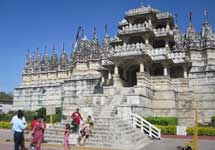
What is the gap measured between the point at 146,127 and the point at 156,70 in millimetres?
14116

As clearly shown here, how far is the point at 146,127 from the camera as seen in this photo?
77.7 feet

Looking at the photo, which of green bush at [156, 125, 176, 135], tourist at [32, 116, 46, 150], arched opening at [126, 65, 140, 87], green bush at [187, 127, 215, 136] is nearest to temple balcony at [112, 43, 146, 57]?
arched opening at [126, 65, 140, 87]

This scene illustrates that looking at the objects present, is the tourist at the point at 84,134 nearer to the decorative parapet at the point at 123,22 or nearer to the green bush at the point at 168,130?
the green bush at the point at 168,130

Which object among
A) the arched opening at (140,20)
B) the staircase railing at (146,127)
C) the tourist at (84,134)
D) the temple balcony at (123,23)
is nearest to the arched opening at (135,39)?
the arched opening at (140,20)

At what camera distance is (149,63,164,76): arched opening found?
117 feet

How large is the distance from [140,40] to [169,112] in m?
10.7

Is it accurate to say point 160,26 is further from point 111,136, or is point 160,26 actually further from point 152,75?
point 111,136

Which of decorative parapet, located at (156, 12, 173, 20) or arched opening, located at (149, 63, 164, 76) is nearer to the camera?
arched opening, located at (149, 63, 164, 76)

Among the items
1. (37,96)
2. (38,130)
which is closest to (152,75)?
(38,130)

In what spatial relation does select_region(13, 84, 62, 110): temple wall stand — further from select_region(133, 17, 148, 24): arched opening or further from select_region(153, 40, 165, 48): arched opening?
select_region(153, 40, 165, 48): arched opening

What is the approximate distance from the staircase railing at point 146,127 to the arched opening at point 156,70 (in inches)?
502

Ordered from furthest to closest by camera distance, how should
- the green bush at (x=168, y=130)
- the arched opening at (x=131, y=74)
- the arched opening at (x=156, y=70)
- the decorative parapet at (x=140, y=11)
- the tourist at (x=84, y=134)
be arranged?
the arched opening at (x=131, y=74) → the decorative parapet at (x=140, y=11) → the arched opening at (x=156, y=70) → the green bush at (x=168, y=130) → the tourist at (x=84, y=134)

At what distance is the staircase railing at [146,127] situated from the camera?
74.2ft

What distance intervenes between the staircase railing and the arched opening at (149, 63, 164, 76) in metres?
12.8
